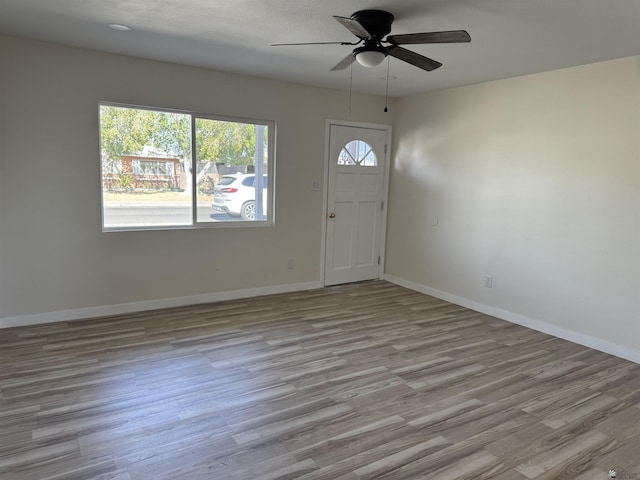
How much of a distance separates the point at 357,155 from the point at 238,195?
1699 millimetres

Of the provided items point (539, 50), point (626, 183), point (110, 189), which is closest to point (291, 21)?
point (539, 50)

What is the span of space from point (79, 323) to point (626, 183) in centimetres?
487

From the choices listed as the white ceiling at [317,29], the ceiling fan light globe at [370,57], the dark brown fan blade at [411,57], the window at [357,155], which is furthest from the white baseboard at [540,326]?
the ceiling fan light globe at [370,57]

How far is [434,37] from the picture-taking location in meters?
2.44

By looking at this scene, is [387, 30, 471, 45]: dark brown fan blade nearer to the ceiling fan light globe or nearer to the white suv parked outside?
the ceiling fan light globe

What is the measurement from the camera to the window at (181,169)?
4.16m

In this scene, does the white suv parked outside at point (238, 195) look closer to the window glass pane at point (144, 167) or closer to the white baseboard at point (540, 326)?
the window glass pane at point (144, 167)

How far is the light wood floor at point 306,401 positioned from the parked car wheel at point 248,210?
124cm

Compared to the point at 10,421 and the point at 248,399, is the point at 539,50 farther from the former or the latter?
the point at 10,421

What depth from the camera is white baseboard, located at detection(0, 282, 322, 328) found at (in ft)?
12.7

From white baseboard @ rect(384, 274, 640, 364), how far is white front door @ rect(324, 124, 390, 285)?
0.73 metres

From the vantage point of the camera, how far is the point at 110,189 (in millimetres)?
4141

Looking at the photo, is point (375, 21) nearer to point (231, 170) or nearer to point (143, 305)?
point (231, 170)

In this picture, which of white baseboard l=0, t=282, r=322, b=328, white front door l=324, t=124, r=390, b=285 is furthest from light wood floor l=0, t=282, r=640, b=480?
white front door l=324, t=124, r=390, b=285
